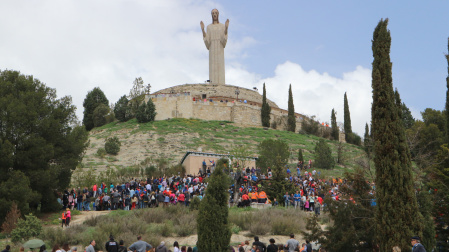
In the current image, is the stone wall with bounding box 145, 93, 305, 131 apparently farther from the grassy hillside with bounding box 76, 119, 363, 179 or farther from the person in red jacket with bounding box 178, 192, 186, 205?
the person in red jacket with bounding box 178, 192, 186, 205

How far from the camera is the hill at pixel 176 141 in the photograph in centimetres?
3976

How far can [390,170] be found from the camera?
10.8m

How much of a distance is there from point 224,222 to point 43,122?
1263 cm

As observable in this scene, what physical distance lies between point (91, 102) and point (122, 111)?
6021mm

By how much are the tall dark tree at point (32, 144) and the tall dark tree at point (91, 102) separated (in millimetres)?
32593

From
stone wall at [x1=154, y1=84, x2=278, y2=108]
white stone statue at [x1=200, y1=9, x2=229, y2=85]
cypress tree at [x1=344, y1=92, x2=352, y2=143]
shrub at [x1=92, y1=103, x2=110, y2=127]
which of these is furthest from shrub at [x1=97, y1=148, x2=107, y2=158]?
Answer: cypress tree at [x1=344, y1=92, x2=352, y2=143]

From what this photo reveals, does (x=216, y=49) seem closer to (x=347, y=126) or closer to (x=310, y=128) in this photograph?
(x=310, y=128)

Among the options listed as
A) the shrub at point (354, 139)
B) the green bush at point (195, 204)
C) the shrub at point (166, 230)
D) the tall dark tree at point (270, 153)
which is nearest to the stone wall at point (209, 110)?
the shrub at point (354, 139)

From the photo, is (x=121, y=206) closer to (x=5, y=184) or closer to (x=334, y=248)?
(x=5, y=184)

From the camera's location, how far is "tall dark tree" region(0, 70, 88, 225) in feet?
64.4

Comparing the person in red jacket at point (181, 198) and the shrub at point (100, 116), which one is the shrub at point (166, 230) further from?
the shrub at point (100, 116)

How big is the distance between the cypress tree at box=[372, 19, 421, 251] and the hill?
25.9 meters

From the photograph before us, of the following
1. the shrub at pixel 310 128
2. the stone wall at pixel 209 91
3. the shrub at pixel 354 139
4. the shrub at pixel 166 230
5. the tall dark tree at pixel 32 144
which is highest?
the stone wall at pixel 209 91

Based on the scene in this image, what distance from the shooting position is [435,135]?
37.9m
